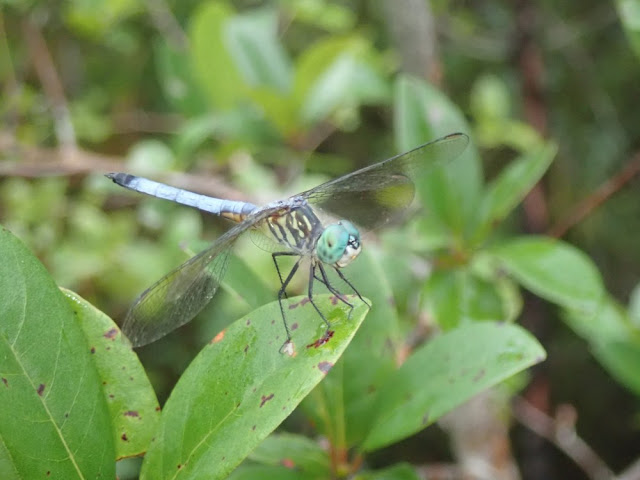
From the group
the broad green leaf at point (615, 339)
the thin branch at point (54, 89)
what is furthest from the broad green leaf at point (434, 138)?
the thin branch at point (54, 89)

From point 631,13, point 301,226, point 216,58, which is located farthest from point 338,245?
point 216,58

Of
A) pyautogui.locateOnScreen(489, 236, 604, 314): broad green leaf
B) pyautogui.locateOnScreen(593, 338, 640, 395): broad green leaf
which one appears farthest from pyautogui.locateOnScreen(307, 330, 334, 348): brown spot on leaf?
pyautogui.locateOnScreen(593, 338, 640, 395): broad green leaf

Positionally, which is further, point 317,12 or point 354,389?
point 317,12

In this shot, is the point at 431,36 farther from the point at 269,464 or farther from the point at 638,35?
the point at 269,464

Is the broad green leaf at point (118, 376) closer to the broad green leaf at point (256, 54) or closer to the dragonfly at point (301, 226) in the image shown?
the dragonfly at point (301, 226)

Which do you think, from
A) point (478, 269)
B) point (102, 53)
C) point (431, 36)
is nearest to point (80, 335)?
point (478, 269)

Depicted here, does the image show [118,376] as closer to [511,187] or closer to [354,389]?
[354,389]
